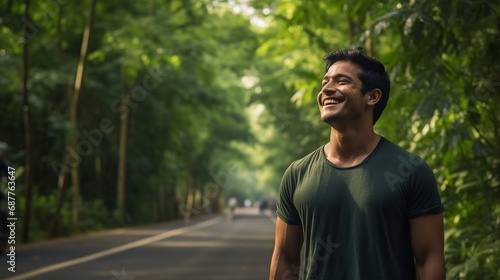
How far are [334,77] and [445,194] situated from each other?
5771mm

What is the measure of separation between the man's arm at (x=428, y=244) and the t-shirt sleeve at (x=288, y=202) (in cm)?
51

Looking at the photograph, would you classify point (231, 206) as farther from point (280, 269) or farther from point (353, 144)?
point (353, 144)

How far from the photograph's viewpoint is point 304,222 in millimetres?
3619

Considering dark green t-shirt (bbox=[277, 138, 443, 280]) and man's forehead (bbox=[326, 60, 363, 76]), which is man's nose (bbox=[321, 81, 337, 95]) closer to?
man's forehead (bbox=[326, 60, 363, 76])

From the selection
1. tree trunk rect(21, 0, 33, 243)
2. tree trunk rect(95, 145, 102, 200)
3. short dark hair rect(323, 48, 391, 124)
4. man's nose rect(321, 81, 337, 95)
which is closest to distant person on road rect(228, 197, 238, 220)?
tree trunk rect(95, 145, 102, 200)

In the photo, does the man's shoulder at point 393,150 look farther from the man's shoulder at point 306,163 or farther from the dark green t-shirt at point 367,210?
the man's shoulder at point 306,163

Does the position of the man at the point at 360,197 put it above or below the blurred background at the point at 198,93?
below

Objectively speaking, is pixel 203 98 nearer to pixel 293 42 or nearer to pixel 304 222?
pixel 293 42

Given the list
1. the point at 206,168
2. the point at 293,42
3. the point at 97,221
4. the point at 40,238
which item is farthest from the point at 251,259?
the point at 206,168

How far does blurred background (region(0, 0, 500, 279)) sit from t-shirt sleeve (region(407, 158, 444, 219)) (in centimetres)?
357

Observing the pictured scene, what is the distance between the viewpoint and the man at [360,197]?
3398 mm

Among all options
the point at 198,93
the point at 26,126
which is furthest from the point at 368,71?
the point at 198,93

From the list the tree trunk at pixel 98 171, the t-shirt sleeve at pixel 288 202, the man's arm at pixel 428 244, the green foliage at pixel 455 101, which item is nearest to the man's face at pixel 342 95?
the t-shirt sleeve at pixel 288 202

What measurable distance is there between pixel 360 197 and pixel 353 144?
249 mm
